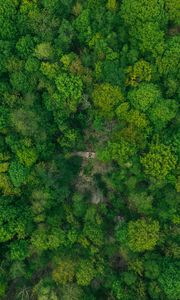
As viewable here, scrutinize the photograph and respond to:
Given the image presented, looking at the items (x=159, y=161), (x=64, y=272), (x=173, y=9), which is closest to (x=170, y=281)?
(x=64, y=272)

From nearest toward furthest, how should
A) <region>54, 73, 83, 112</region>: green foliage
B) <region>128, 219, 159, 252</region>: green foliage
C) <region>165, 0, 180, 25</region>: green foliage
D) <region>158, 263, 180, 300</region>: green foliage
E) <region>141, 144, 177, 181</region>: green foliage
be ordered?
<region>158, 263, 180, 300</region>: green foliage → <region>141, 144, 177, 181</region>: green foliage → <region>128, 219, 159, 252</region>: green foliage → <region>165, 0, 180, 25</region>: green foliage → <region>54, 73, 83, 112</region>: green foliage

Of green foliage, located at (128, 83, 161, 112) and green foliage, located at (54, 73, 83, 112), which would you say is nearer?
green foliage, located at (128, 83, 161, 112)

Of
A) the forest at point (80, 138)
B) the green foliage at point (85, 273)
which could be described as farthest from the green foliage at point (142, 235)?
the green foliage at point (85, 273)

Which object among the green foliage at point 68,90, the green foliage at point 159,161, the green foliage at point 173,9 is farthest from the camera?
the green foliage at point 68,90

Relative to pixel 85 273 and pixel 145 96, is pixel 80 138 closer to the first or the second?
pixel 145 96

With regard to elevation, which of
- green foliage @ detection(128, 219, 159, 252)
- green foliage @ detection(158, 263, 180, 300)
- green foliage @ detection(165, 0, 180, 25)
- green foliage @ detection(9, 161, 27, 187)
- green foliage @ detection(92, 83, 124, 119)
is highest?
green foliage @ detection(165, 0, 180, 25)

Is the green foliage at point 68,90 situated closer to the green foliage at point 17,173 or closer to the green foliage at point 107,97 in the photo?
the green foliage at point 107,97

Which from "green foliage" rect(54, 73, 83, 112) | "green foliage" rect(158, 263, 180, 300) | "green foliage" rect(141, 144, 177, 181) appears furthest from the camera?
"green foliage" rect(54, 73, 83, 112)

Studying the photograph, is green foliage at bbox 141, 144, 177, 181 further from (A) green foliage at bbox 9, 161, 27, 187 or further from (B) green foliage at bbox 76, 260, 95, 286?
(A) green foliage at bbox 9, 161, 27, 187

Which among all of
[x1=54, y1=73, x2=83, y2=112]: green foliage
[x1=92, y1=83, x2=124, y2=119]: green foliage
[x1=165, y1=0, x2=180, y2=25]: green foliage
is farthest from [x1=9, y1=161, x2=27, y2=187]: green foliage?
[x1=165, y1=0, x2=180, y2=25]: green foliage
